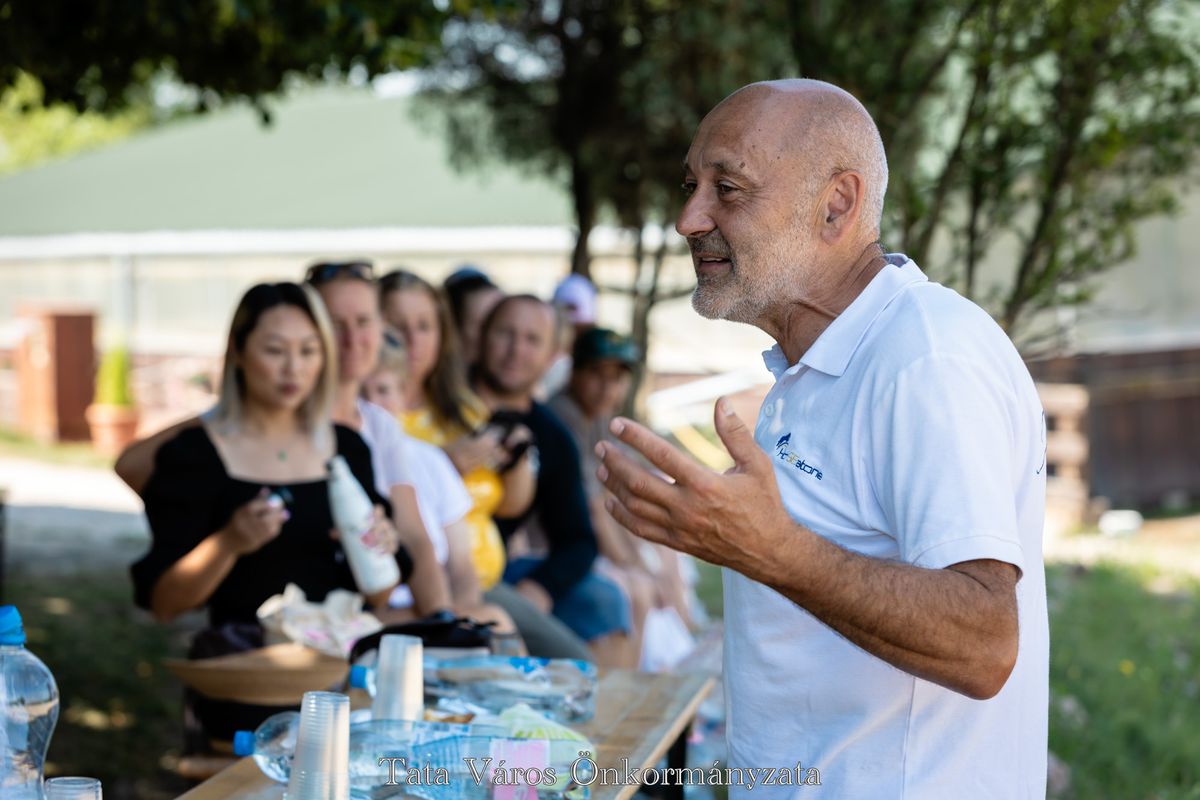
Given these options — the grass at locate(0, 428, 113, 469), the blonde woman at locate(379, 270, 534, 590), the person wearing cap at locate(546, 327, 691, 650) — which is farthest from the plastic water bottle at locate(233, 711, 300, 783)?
the grass at locate(0, 428, 113, 469)

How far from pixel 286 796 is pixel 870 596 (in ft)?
3.55

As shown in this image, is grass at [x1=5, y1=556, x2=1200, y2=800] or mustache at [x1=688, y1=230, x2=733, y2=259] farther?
grass at [x1=5, y1=556, x2=1200, y2=800]

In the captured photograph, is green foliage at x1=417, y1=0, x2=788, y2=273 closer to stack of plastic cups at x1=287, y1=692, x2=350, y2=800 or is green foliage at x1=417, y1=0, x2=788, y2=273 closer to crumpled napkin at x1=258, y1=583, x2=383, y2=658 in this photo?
crumpled napkin at x1=258, y1=583, x2=383, y2=658

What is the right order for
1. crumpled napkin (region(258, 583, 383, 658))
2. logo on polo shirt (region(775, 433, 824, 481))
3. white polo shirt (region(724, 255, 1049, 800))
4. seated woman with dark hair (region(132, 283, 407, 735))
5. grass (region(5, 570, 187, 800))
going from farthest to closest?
1. grass (region(5, 570, 187, 800))
2. seated woman with dark hair (region(132, 283, 407, 735))
3. crumpled napkin (region(258, 583, 383, 658))
4. logo on polo shirt (region(775, 433, 824, 481))
5. white polo shirt (region(724, 255, 1049, 800))

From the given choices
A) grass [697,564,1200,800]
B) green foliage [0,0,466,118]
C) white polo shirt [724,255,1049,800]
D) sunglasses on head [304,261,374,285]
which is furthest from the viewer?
grass [697,564,1200,800]

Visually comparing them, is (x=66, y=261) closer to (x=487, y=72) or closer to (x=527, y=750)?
(x=487, y=72)

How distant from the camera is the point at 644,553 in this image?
6559 millimetres

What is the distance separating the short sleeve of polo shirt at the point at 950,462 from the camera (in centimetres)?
177

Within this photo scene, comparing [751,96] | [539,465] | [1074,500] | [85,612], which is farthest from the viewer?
[1074,500]

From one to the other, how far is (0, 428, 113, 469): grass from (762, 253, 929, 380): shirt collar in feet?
49.6

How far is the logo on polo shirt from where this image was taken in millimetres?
1999

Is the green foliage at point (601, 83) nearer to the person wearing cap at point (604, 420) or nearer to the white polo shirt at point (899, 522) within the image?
the person wearing cap at point (604, 420)

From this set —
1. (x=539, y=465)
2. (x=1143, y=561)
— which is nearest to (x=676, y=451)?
(x=539, y=465)

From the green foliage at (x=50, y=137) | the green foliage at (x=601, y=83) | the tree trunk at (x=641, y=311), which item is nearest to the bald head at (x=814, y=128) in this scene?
the green foliage at (x=601, y=83)
